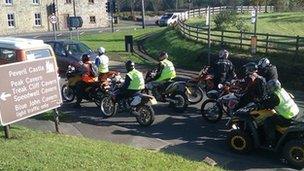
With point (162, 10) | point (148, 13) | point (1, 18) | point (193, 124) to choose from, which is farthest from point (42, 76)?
point (162, 10)

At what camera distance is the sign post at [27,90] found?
32.4ft

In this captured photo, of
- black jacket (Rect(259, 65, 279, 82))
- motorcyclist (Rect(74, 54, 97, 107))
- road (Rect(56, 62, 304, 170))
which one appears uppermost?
black jacket (Rect(259, 65, 279, 82))

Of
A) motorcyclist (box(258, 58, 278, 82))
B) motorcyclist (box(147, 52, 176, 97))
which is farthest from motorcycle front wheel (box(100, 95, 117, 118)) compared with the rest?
motorcyclist (box(258, 58, 278, 82))

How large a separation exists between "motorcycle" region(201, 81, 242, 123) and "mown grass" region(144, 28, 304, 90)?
5.63 metres

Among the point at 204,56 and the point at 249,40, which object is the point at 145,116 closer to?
the point at 204,56

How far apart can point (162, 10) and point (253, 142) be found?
3458 inches

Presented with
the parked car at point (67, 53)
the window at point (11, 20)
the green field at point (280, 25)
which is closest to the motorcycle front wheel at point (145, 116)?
the parked car at point (67, 53)

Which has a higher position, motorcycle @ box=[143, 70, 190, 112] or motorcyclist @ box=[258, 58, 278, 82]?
motorcyclist @ box=[258, 58, 278, 82]

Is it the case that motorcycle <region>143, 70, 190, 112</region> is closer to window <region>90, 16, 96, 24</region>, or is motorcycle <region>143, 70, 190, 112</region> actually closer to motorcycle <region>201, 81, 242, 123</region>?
motorcycle <region>201, 81, 242, 123</region>

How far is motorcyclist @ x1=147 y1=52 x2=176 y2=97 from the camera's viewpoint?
14383 millimetres

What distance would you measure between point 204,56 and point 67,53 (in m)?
6.56

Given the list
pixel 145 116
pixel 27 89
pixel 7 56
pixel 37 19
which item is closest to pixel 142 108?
pixel 145 116

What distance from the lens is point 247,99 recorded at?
11.9 metres

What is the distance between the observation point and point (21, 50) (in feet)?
46.2
